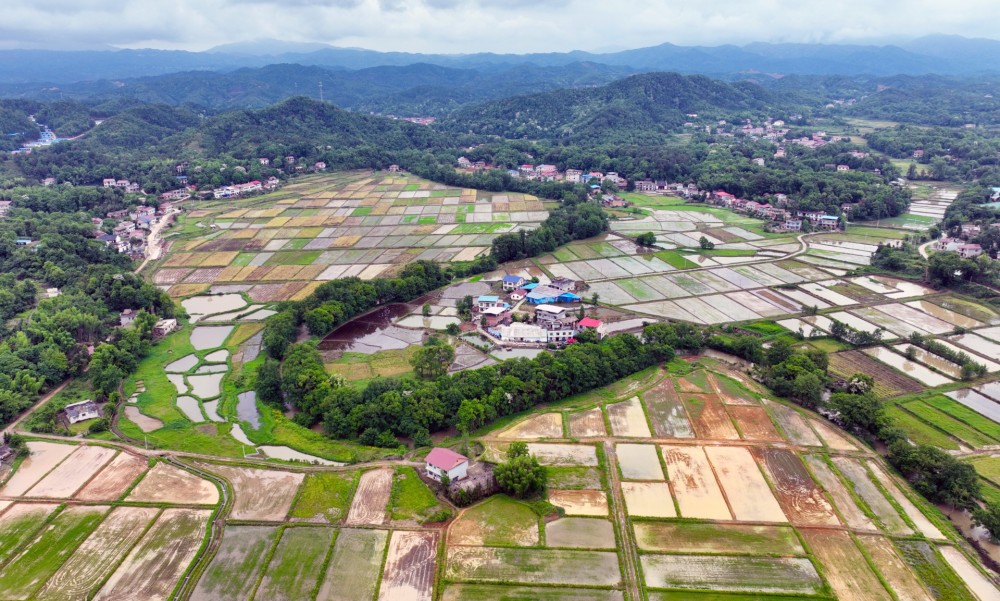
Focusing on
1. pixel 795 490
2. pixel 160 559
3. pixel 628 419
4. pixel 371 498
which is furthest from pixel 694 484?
pixel 160 559

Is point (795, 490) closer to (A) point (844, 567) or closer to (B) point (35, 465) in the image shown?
(A) point (844, 567)

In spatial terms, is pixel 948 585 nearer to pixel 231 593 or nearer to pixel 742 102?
pixel 231 593

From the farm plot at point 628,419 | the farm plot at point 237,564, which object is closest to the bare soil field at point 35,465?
the farm plot at point 237,564

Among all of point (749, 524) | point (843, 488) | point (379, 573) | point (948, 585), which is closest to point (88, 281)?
point (379, 573)

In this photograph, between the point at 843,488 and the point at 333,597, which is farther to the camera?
the point at 843,488

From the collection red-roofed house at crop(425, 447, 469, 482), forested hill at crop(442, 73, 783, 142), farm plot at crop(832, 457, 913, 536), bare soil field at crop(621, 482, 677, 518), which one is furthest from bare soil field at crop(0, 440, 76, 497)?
forested hill at crop(442, 73, 783, 142)

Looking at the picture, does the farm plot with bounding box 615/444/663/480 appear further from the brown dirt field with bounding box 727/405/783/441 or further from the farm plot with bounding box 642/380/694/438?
the brown dirt field with bounding box 727/405/783/441
